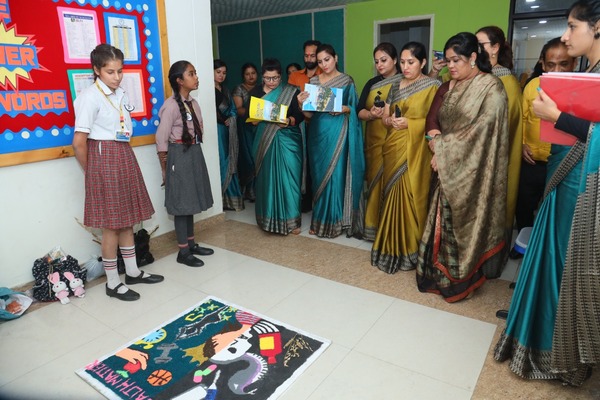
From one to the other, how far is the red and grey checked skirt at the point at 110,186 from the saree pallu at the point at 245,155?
209 centimetres

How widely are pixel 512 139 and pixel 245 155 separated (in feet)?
9.24

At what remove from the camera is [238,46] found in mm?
7051

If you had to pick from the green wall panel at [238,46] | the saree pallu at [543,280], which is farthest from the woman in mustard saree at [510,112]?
the green wall panel at [238,46]

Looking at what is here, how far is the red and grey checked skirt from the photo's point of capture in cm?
239

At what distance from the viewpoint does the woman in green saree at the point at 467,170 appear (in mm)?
2258

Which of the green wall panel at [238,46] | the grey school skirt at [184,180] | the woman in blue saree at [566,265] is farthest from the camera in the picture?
the green wall panel at [238,46]

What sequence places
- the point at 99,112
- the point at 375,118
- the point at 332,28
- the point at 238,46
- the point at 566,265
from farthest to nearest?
the point at 238,46 → the point at 332,28 → the point at 375,118 → the point at 99,112 → the point at 566,265

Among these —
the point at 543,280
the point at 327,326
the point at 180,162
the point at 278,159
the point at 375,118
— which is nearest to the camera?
the point at 543,280

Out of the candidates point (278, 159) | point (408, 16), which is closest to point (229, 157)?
point (278, 159)

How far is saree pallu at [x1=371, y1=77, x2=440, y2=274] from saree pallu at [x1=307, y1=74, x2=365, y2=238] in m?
0.44

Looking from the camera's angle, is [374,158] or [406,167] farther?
[374,158]

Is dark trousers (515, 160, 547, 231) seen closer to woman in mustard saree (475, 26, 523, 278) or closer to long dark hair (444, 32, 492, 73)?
woman in mustard saree (475, 26, 523, 278)

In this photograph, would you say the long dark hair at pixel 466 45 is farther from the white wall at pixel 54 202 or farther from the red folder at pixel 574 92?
the white wall at pixel 54 202

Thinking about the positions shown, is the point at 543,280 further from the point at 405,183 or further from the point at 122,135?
the point at 122,135
